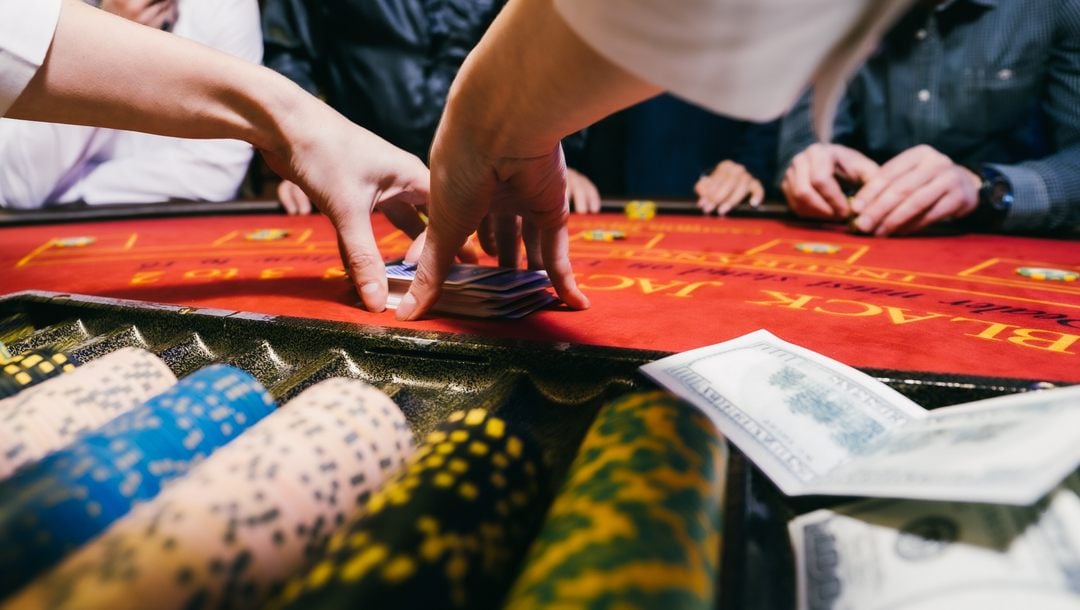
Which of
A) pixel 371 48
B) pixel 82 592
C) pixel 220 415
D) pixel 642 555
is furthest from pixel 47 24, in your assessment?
pixel 371 48

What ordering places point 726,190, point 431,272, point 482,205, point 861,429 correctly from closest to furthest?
1. point 861,429
2. point 482,205
3. point 431,272
4. point 726,190

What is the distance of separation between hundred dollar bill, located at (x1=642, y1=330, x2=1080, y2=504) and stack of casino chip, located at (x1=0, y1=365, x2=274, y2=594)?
23.9 inches

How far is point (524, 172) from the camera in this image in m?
1.09

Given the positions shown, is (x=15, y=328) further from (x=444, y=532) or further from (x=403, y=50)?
(x=403, y=50)

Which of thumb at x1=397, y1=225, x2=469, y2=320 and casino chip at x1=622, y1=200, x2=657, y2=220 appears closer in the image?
thumb at x1=397, y1=225, x2=469, y2=320

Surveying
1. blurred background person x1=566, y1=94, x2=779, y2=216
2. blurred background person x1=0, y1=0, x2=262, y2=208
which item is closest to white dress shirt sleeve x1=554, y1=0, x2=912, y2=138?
blurred background person x1=0, y1=0, x2=262, y2=208

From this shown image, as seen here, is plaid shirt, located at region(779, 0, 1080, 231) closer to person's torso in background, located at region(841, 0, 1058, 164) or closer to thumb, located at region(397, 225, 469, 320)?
person's torso in background, located at region(841, 0, 1058, 164)

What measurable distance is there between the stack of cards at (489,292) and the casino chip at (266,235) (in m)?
1.00

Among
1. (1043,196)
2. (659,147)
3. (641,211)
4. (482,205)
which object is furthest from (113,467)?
(659,147)

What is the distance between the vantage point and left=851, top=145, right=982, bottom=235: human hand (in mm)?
2160

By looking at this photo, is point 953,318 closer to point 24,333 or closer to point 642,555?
point 642,555

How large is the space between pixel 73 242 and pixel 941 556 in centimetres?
270

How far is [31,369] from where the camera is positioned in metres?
1.02

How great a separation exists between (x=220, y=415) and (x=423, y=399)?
31 cm
